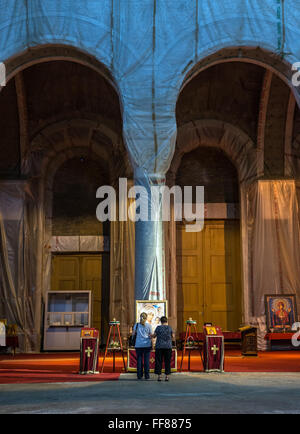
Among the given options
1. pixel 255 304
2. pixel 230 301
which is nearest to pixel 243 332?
pixel 255 304

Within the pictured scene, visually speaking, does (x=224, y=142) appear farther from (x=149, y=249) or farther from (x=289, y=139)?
(x=149, y=249)

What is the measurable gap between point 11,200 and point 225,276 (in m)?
8.31

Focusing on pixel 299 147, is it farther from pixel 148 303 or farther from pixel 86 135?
pixel 148 303

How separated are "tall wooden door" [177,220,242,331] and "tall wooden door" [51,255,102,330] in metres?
3.05

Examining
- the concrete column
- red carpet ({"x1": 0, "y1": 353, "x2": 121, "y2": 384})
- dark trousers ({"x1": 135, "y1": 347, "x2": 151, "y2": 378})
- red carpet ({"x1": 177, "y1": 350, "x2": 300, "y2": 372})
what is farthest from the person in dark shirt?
the concrete column

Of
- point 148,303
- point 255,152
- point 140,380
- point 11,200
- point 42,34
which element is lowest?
point 140,380

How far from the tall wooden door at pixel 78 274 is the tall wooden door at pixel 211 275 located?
305 centimetres

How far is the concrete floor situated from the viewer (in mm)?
5832

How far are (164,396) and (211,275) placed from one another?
1269 cm

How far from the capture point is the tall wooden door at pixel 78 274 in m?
19.6

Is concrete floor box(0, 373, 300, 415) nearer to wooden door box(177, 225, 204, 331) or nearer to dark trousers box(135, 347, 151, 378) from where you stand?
dark trousers box(135, 347, 151, 378)

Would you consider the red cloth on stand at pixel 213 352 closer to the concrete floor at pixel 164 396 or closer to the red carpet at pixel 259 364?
the red carpet at pixel 259 364

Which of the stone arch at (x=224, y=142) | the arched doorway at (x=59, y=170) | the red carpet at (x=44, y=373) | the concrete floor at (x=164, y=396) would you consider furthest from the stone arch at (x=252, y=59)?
the concrete floor at (x=164, y=396)

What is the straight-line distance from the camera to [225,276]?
1955 cm
